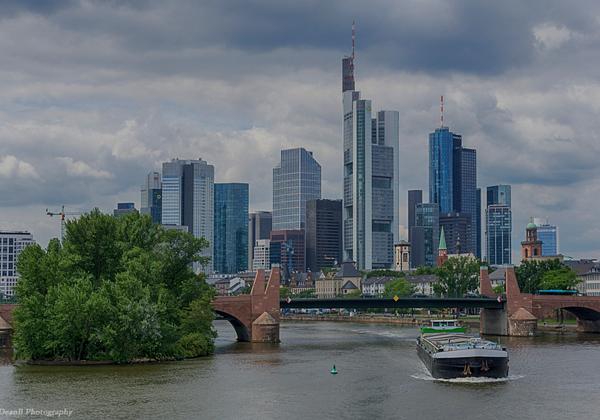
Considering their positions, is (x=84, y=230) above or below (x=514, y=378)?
above

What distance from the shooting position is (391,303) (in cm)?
15650

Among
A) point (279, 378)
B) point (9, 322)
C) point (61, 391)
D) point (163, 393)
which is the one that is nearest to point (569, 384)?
point (279, 378)

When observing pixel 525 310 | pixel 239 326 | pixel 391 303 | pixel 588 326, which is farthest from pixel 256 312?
pixel 588 326

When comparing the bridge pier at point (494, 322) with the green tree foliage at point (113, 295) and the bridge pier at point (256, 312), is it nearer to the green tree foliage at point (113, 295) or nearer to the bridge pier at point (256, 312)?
the bridge pier at point (256, 312)

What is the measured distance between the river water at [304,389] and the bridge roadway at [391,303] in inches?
1364

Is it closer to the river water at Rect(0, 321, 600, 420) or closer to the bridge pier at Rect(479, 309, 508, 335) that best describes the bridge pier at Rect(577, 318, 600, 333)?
the bridge pier at Rect(479, 309, 508, 335)

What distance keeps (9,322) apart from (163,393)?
50.4 m

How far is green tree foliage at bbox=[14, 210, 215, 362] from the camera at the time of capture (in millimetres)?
100625

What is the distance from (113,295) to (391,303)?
62823 millimetres

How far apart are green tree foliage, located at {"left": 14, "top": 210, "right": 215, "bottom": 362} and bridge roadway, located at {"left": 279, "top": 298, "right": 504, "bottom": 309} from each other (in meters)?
33.5

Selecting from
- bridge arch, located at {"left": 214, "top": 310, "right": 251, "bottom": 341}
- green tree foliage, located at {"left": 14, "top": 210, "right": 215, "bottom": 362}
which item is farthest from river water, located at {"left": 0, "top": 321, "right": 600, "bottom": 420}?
A: bridge arch, located at {"left": 214, "top": 310, "right": 251, "bottom": 341}

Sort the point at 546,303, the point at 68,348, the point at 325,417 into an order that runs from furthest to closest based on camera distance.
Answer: the point at 546,303 → the point at 68,348 → the point at 325,417

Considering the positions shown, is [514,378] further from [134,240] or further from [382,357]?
[134,240]

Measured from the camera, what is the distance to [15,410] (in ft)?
235
